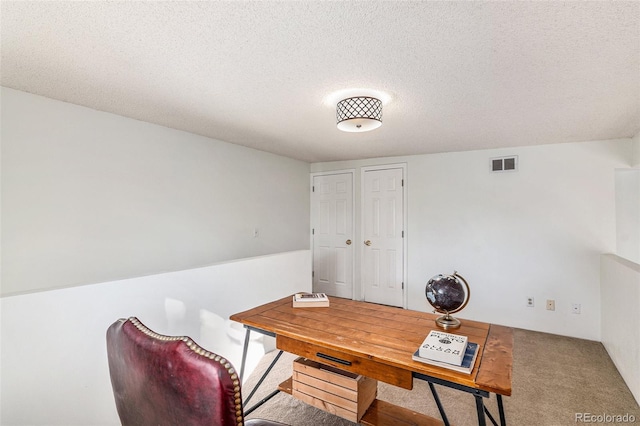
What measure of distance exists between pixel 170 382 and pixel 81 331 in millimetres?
1189

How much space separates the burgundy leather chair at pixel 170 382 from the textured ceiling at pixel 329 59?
1.30 m

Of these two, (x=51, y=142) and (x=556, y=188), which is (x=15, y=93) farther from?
(x=556, y=188)

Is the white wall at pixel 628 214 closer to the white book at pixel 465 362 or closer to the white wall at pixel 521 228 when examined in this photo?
the white wall at pixel 521 228

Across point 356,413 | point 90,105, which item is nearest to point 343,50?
point 356,413

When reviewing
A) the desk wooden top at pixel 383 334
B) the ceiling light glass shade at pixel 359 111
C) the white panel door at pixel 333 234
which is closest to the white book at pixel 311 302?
the desk wooden top at pixel 383 334

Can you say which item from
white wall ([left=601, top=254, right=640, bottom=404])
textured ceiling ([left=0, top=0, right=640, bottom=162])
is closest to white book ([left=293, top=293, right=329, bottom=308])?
textured ceiling ([left=0, top=0, right=640, bottom=162])

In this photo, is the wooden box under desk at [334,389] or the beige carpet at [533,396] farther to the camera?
the beige carpet at [533,396]

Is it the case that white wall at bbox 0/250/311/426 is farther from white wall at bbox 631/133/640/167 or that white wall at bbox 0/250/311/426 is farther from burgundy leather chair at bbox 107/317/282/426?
white wall at bbox 631/133/640/167

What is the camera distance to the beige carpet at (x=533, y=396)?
2.05 metres

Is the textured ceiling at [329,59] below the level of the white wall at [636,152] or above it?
above

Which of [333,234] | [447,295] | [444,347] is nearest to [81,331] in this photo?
[444,347]

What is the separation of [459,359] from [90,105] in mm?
3090

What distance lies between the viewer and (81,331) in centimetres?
169

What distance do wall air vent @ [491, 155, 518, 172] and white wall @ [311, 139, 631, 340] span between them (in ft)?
0.21
